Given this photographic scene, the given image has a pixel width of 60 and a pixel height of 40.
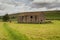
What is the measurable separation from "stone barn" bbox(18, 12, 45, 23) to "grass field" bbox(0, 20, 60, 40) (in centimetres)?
11

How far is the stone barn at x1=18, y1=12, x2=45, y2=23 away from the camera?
2.75 meters

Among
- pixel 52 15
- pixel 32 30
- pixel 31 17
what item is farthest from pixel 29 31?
pixel 52 15

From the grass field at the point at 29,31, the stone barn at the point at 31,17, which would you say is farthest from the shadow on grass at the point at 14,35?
the stone barn at the point at 31,17

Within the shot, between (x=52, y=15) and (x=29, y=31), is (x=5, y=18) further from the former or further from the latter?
(x=52, y=15)

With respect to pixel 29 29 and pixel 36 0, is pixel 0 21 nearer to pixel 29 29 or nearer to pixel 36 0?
pixel 29 29

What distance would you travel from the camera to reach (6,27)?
2.67 metres

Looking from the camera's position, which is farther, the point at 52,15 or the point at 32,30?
the point at 52,15

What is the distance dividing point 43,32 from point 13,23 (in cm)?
49

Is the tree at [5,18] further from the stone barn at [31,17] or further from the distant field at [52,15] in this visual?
the distant field at [52,15]

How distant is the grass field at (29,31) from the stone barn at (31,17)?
4.3 inches

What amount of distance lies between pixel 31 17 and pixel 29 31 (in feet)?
1.24

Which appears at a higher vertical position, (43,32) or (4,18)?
(4,18)

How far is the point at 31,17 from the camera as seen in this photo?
2885mm

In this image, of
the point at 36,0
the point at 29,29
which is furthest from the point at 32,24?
the point at 36,0
